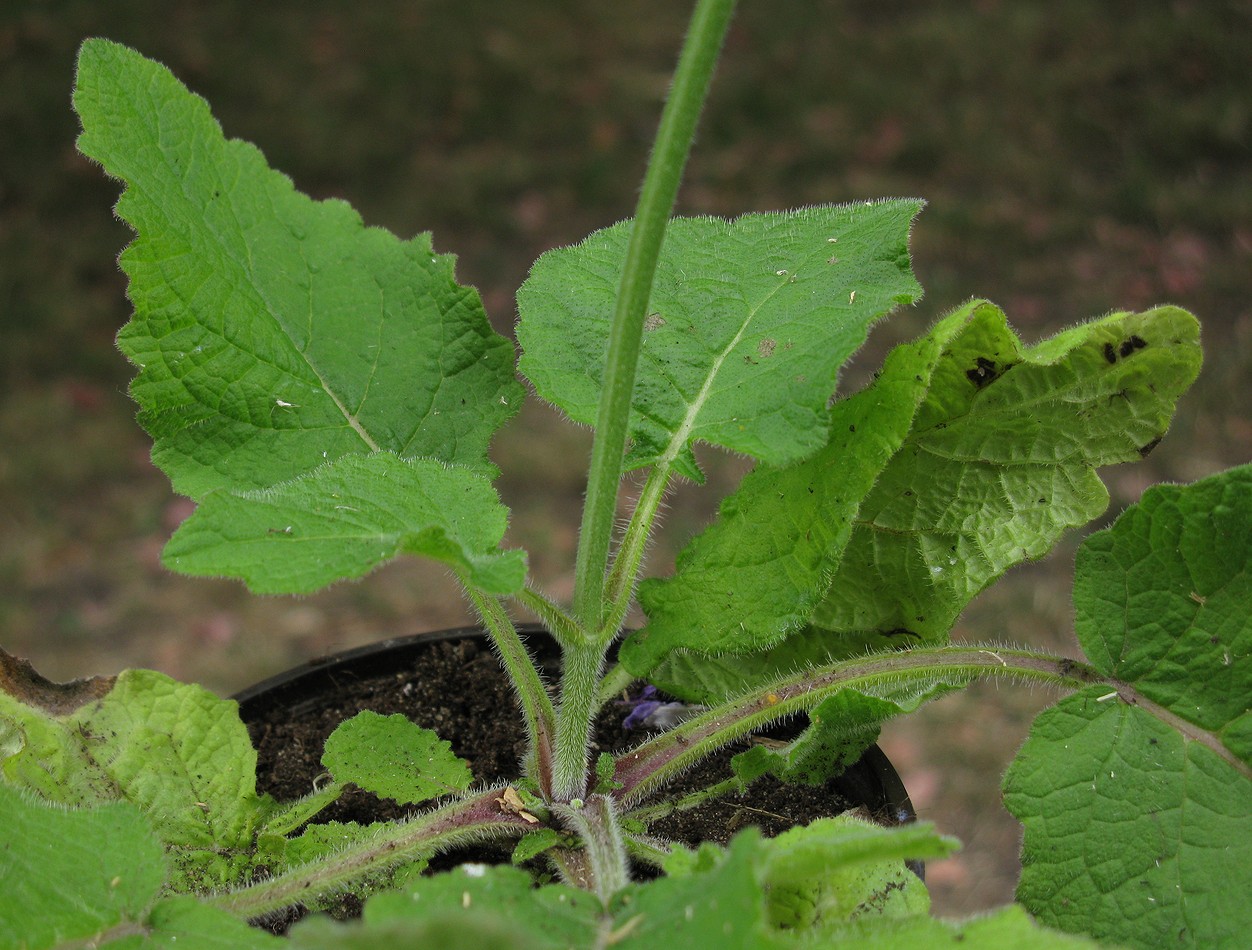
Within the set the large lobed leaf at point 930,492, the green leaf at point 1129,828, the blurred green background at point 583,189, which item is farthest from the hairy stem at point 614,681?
the blurred green background at point 583,189

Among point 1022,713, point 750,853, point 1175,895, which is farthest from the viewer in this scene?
point 1022,713

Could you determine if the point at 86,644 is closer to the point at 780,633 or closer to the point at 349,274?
the point at 349,274

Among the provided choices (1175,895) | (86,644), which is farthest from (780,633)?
(86,644)

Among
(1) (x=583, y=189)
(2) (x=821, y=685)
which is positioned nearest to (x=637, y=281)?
(2) (x=821, y=685)

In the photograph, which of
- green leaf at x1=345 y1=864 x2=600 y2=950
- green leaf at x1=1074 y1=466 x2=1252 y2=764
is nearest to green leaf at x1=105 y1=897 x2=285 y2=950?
green leaf at x1=345 y1=864 x2=600 y2=950

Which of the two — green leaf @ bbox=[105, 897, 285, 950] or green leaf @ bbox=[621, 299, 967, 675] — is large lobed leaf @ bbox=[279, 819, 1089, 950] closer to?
green leaf @ bbox=[105, 897, 285, 950]

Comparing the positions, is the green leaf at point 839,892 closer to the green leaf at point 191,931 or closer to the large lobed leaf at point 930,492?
the large lobed leaf at point 930,492

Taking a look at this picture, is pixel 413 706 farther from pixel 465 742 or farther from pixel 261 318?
pixel 261 318
